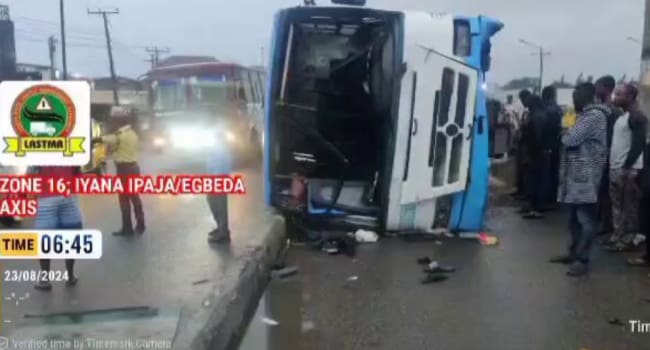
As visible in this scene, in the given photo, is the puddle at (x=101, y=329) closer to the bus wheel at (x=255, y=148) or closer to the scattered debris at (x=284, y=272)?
A: the scattered debris at (x=284, y=272)

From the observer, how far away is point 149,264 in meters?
5.95

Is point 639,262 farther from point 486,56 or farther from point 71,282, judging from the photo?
point 71,282

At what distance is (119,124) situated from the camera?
278 inches

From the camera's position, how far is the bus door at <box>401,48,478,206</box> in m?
6.78

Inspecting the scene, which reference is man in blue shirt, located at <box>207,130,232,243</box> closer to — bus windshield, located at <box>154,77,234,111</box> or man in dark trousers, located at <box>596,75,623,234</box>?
man in dark trousers, located at <box>596,75,623,234</box>

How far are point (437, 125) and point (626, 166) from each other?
1748 millimetres

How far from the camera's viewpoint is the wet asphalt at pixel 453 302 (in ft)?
14.7

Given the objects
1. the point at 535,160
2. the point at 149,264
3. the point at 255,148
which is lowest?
the point at 255,148

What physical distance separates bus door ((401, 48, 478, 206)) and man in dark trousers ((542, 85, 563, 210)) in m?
2.10

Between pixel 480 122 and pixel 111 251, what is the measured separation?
12.3 ft

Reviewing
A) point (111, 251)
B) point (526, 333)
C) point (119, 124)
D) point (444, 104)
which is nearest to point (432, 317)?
point (526, 333)

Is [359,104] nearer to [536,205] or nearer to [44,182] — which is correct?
[536,205]

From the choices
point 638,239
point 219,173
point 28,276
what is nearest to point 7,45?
point 219,173

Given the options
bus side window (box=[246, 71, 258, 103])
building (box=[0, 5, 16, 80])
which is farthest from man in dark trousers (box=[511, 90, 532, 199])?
bus side window (box=[246, 71, 258, 103])
